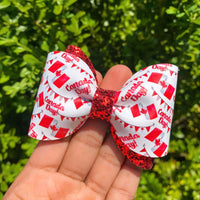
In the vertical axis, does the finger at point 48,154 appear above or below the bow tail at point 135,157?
below

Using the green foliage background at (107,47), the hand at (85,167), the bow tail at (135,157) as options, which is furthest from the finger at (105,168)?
the green foliage background at (107,47)

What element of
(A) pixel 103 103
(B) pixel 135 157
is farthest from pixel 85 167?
(A) pixel 103 103

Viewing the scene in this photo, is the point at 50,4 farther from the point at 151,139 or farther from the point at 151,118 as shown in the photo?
the point at 151,139

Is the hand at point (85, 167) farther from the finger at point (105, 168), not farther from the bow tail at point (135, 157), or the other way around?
the bow tail at point (135, 157)

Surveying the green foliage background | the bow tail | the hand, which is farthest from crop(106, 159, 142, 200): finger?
the green foliage background

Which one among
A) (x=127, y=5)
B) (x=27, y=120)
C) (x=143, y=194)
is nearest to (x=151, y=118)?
(x=143, y=194)

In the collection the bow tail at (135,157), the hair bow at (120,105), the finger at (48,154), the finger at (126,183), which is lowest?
the finger at (126,183)

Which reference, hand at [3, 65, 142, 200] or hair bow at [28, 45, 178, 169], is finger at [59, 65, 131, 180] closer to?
hand at [3, 65, 142, 200]
